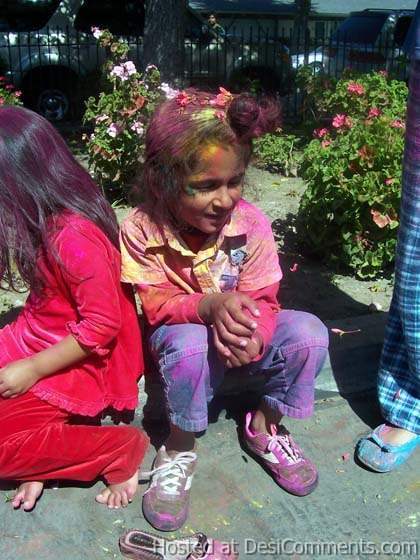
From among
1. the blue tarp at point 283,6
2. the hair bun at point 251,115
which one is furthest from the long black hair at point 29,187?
the blue tarp at point 283,6

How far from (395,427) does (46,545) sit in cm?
127

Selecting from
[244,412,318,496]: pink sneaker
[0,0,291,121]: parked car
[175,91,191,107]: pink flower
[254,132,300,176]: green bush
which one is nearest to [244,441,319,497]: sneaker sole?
[244,412,318,496]: pink sneaker

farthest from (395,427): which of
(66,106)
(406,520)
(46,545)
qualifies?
(66,106)

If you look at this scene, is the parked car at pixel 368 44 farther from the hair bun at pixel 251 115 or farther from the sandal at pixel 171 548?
the sandal at pixel 171 548

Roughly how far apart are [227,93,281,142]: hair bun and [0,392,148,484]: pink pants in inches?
41.1

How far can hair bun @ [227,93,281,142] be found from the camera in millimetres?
2117

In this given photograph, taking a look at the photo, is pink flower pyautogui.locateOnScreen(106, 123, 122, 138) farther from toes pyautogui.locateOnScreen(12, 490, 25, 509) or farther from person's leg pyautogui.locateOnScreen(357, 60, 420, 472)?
toes pyautogui.locateOnScreen(12, 490, 25, 509)

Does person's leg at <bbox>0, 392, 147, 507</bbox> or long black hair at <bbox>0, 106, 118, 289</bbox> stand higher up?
long black hair at <bbox>0, 106, 118, 289</bbox>

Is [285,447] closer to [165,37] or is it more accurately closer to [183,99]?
[183,99]

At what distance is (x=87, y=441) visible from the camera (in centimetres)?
226

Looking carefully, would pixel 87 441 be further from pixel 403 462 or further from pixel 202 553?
pixel 403 462

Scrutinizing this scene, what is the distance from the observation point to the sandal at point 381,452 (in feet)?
8.13

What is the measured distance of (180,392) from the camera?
2223 mm

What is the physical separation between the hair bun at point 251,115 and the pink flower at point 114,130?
8.52 ft
